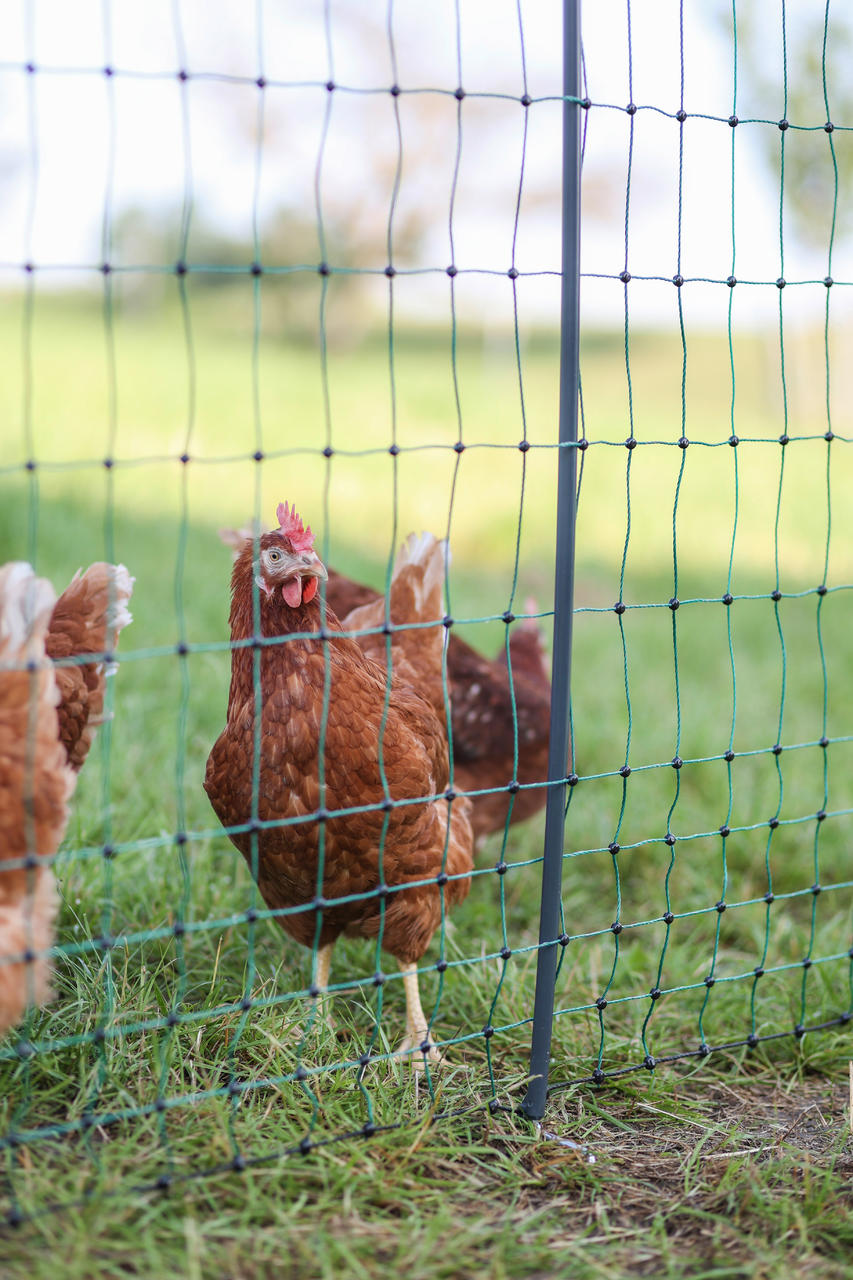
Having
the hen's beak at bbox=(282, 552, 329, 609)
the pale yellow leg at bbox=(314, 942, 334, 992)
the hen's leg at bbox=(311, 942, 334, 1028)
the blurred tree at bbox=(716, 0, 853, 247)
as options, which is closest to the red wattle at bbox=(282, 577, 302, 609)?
the hen's beak at bbox=(282, 552, 329, 609)

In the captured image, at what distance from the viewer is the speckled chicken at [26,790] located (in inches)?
66.1

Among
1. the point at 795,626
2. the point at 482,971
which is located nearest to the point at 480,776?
the point at 482,971

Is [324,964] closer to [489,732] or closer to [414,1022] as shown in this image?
[414,1022]

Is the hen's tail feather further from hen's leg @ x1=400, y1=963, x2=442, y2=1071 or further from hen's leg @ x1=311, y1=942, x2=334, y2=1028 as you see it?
hen's leg @ x1=400, y1=963, x2=442, y2=1071

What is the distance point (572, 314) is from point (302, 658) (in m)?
0.89

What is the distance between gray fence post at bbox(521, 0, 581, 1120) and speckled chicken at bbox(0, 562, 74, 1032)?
37.8 inches

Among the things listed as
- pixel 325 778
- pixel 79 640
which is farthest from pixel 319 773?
pixel 79 640

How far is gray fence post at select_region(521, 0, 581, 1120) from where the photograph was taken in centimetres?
198

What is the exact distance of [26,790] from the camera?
1683 mm

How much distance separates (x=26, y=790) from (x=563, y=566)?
1086mm

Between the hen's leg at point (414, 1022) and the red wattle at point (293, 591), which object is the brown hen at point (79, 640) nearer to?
the red wattle at point (293, 591)

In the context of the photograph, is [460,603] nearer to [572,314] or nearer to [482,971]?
[482,971]

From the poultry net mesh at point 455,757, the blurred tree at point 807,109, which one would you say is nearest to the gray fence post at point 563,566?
the poultry net mesh at point 455,757

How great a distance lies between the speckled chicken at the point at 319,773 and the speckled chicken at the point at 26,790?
14.5 inches
